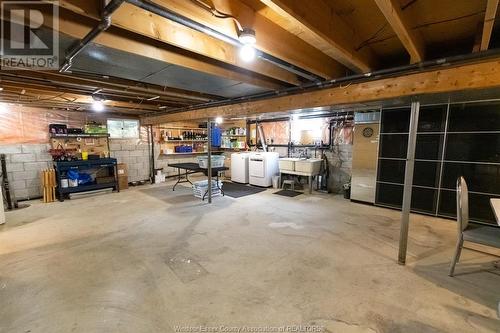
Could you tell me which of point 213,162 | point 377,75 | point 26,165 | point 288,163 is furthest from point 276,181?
point 26,165

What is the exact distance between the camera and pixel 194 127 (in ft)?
27.4

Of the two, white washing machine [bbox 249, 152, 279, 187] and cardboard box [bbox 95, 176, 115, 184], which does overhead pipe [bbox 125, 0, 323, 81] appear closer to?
white washing machine [bbox 249, 152, 279, 187]

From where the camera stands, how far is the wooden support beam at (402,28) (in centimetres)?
136

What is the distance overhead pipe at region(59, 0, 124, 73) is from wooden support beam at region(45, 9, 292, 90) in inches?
2.6

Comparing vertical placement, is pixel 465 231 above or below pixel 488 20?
below

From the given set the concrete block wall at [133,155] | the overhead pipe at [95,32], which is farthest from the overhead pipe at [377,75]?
the concrete block wall at [133,155]

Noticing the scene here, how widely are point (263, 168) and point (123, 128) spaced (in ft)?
13.9

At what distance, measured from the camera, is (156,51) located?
2.11 meters

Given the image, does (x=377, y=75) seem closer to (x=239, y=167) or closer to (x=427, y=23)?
(x=427, y=23)

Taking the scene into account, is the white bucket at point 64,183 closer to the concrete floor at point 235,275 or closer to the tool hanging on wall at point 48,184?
the tool hanging on wall at point 48,184

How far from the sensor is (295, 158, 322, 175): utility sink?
5516 mm

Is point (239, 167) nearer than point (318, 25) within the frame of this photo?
No

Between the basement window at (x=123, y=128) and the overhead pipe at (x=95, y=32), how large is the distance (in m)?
4.69

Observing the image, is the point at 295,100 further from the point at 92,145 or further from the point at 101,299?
the point at 92,145
